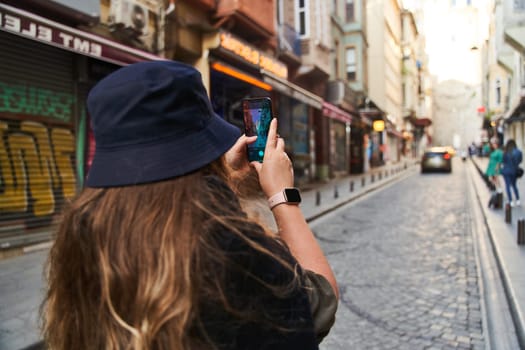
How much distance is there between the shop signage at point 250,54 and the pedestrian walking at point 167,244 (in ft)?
36.0

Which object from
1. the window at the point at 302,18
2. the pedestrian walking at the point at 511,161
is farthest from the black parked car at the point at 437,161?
the pedestrian walking at the point at 511,161

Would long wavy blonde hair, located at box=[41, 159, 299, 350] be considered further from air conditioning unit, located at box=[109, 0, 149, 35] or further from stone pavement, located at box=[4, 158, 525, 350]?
air conditioning unit, located at box=[109, 0, 149, 35]

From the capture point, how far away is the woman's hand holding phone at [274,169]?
4.15 ft

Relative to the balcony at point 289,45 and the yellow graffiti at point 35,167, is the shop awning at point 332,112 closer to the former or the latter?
the balcony at point 289,45

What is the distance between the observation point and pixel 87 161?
8.18m

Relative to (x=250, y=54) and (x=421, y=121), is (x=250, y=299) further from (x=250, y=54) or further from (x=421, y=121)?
(x=421, y=121)

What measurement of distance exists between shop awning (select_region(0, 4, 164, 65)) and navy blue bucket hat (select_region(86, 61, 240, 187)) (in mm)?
5699

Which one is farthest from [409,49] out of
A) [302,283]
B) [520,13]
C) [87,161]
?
[302,283]

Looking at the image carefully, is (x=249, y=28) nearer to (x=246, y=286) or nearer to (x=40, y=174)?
(x=40, y=174)

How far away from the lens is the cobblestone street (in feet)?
12.5

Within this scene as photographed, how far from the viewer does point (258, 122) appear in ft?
4.70

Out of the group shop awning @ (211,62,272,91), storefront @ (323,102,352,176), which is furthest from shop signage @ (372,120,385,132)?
shop awning @ (211,62,272,91)

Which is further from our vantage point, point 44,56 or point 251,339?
point 44,56

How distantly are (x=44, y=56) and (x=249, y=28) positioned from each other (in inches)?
293
